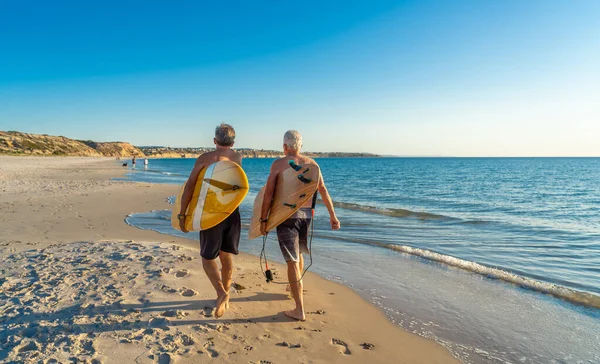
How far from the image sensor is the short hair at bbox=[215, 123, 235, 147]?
3.91 m

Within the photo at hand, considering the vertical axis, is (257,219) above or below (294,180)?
below

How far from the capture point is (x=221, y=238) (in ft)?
12.5

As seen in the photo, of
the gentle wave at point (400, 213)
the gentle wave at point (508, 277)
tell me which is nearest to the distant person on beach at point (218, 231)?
the gentle wave at point (508, 277)

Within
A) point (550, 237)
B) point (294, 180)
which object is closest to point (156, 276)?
point (294, 180)

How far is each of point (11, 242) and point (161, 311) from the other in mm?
4940

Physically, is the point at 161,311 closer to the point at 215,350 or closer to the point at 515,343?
the point at 215,350

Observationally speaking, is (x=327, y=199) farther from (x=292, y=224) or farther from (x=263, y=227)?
(x=263, y=227)

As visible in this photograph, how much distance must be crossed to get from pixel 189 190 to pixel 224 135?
727 millimetres

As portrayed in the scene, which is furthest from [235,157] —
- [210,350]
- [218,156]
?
[210,350]

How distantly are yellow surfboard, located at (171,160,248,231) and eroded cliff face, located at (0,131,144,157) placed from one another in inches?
3157

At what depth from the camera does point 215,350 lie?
3184mm

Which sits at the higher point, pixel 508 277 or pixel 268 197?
pixel 268 197

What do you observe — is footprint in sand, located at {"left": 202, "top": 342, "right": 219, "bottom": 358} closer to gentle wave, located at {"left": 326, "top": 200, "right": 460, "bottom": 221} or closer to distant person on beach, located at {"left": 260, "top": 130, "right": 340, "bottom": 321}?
distant person on beach, located at {"left": 260, "top": 130, "right": 340, "bottom": 321}

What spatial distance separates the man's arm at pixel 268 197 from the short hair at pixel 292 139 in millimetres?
285
